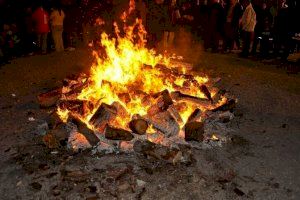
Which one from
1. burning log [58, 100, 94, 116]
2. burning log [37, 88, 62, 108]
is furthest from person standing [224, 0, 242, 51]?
burning log [58, 100, 94, 116]

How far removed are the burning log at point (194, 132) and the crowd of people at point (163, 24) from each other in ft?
28.1

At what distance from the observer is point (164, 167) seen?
5480 millimetres

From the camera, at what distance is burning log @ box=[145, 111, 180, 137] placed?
616 cm

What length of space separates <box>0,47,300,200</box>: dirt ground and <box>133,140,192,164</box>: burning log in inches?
4.8

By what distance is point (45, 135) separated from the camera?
6059mm

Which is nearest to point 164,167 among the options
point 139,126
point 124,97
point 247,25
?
point 139,126

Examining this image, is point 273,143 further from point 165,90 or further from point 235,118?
point 165,90

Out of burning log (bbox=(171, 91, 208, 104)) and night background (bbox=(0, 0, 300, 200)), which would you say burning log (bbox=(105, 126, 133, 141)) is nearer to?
night background (bbox=(0, 0, 300, 200))

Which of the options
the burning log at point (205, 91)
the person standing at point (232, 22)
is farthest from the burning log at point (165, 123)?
the person standing at point (232, 22)

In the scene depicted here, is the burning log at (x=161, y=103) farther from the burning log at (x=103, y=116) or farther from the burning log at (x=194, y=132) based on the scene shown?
the burning log at (x=103, y=116)

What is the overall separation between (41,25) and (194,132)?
9.97 m

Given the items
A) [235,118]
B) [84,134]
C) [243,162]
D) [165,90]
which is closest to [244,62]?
[235,118]

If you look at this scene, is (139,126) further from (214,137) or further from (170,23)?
(170,23)

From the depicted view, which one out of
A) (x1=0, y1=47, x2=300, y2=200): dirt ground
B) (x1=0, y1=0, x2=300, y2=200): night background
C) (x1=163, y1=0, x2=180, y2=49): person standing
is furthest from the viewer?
(x1=163, y1=0, x2=180, y2=49): person standing
